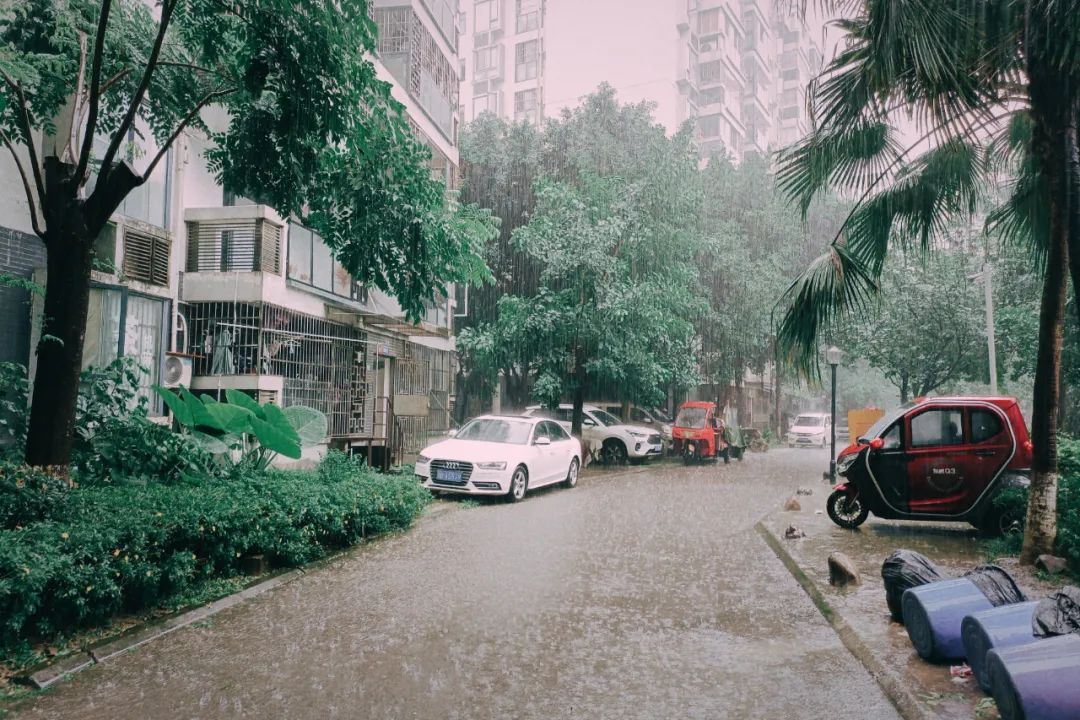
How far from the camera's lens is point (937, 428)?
10969 millimetres

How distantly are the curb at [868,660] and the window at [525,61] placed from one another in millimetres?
62539

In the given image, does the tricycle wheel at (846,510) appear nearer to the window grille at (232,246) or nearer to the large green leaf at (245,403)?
the large green leaf at (245,403)

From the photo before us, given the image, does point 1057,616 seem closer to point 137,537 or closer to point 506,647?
point 506,647

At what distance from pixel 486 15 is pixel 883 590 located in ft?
229

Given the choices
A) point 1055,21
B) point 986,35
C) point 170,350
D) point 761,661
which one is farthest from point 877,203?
point 170,350

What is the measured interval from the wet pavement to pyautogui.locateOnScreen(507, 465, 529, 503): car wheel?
174 inches

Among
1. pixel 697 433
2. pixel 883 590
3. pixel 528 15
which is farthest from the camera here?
pixel 528 15

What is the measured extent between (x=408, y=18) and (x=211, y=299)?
10.7 m

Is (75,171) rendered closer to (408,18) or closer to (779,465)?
(408,18)

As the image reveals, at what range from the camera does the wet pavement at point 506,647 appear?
4676 millimetres

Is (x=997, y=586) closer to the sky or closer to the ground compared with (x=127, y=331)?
closer to the ground

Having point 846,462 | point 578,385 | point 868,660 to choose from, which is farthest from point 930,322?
point 868,660

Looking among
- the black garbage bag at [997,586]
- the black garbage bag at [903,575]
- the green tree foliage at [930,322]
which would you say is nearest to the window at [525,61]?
the green tree foliage at [930,322]

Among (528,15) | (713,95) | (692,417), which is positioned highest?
(528,15)
